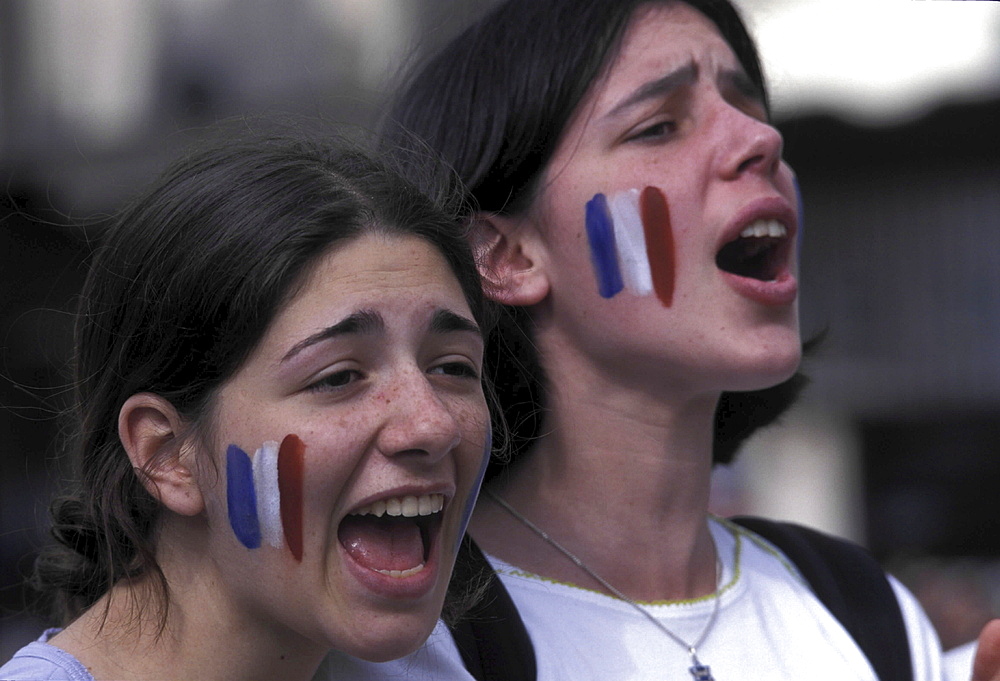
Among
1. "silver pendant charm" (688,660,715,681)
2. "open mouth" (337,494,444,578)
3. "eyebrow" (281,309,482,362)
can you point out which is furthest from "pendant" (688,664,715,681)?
"eyebrow" (281,309,482,362)

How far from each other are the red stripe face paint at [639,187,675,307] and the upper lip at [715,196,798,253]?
0.09m

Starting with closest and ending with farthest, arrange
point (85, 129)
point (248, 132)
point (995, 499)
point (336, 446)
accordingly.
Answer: point (336, 446), point (248, 132), point (85, 129), point (995, 499)

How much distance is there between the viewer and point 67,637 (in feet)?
5.61

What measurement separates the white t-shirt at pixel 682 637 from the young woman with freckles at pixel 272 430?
0.93ft

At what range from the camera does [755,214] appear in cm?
220

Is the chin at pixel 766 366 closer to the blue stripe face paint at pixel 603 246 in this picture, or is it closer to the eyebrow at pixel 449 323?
the blue stripe face paint at pixel 603 246

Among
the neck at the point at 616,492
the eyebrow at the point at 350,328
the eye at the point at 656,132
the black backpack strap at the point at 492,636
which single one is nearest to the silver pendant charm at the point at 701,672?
the neck at the point at 616,492

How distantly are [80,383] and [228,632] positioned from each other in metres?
0.49

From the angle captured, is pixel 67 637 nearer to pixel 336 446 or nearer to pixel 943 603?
pixel 336 446

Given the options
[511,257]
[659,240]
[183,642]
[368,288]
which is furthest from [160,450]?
[659,240]

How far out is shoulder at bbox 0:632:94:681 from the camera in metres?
1.61

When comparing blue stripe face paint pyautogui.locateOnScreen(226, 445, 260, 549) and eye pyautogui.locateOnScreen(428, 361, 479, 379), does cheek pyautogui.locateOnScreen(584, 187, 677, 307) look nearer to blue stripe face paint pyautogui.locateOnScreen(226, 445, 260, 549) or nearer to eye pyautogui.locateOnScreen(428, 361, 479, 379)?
eye pyautogui.locateOnScreen(428, 361, 479, 379)

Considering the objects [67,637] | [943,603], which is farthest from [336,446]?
[943,603]

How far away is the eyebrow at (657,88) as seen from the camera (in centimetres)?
227
